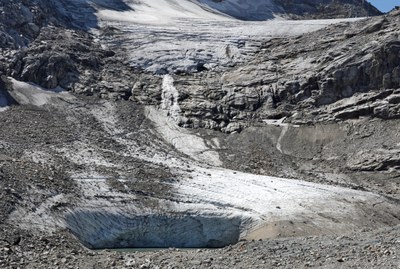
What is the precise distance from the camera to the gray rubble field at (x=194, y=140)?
23922 mm

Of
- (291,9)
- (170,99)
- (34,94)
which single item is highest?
(291,9)

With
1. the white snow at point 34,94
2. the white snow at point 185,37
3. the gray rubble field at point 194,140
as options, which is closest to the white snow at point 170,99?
the gray rubble field at point 194,140

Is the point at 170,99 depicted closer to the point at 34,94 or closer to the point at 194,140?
the point at 194,140

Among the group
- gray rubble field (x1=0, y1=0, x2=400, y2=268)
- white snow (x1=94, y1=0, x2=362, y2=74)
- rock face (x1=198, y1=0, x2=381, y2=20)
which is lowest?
gray rubble field (x1=0, y1=0, x2=400, y2=268)

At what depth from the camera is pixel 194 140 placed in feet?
142

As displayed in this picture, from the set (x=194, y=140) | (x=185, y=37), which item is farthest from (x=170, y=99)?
(x=185, y=37)

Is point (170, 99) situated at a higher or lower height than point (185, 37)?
lower

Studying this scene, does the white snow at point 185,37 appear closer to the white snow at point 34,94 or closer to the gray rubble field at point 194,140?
the gray rubble field at point 194,140

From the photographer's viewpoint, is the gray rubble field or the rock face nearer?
the gray rubble field

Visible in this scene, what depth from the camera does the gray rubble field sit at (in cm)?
2392

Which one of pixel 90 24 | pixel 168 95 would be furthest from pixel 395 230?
pixel 90 24

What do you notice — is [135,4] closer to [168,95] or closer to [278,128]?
[168,95]

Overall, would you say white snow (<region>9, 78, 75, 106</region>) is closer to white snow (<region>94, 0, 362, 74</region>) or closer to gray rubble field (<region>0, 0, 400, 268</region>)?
gray rubble field (<region>0, 0, 400, 268</region>)

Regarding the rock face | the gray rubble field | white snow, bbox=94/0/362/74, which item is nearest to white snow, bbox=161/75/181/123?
the gray rubble field
